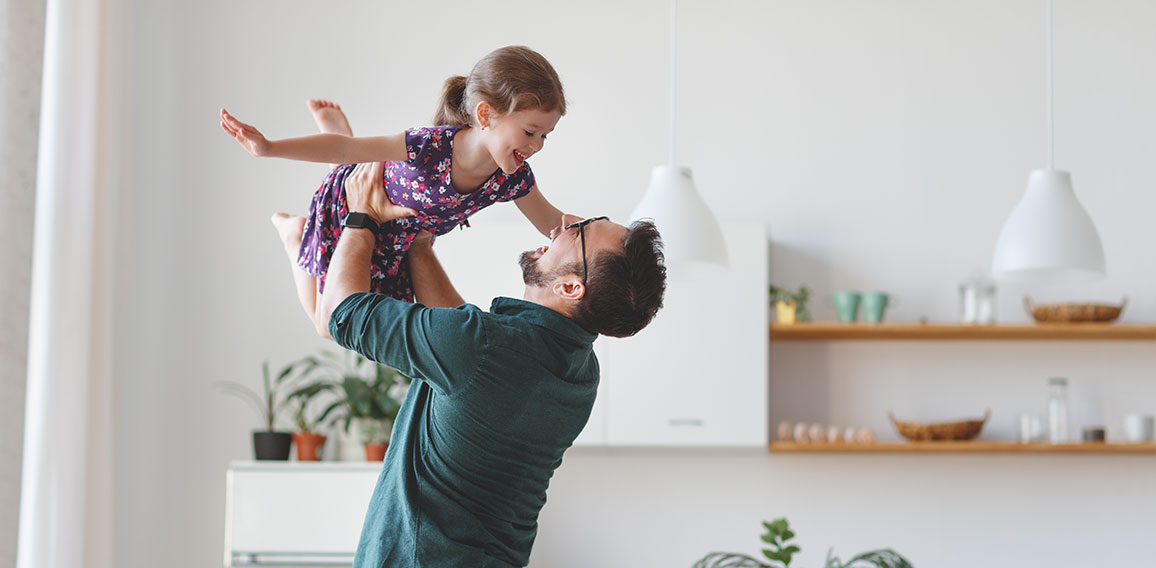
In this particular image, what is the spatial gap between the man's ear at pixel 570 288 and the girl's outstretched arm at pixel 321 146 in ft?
1.06

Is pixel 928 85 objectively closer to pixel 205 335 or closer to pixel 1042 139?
pixel 1042 139

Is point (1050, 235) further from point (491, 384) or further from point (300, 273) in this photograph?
point (300, 273)

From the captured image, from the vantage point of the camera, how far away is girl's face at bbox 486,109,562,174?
1875mm

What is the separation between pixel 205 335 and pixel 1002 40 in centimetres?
348

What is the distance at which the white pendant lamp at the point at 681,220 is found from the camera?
3.14 m

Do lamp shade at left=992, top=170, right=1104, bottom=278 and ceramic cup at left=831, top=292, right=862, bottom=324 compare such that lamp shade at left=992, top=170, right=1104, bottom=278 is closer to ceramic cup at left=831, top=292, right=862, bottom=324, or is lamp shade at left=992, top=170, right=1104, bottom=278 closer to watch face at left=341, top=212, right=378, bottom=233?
ceramic cup at left=831, top=292, right=862, bottom=324

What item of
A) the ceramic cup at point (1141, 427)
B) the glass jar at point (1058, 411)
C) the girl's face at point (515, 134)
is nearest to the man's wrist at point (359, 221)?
the girl's face at point (515, 134)

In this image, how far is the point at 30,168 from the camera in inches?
146

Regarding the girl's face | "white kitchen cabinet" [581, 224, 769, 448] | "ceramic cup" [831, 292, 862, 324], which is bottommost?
"white kitchen cabinet" [581, 224, 769, 448]

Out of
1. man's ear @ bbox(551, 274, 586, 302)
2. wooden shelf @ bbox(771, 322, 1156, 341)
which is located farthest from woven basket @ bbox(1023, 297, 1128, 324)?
man's ear @ bbox(551, 274, 586, 302)

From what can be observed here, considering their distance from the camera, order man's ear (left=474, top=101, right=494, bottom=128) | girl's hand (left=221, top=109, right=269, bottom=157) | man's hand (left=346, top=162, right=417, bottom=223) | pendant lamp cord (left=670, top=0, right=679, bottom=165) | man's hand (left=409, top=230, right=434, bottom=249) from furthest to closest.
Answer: pendant lamp cord (left=670, top=0, right=679, bottom=165)
man's hand (left=409, top=230, right=434, bottom=249)
man's hand (left=346, top=162, right=417, bottom=223)
man's ear (left=474, top=101, right=494, bottom=128)
girl's hand (left=221, top=109, right=269, bottom=157)

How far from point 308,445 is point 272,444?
0.13 metres

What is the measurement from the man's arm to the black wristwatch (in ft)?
0.53

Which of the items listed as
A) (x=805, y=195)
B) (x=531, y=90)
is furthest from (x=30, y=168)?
(x=805, y=195)
